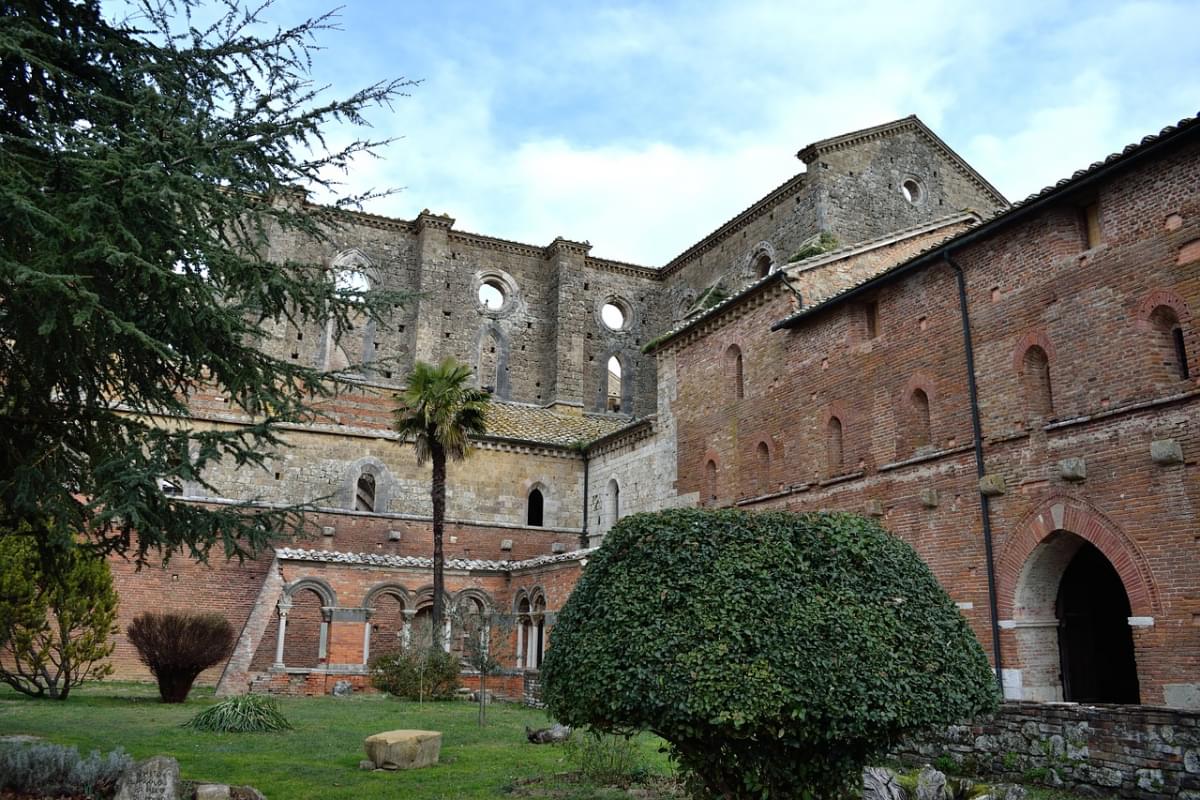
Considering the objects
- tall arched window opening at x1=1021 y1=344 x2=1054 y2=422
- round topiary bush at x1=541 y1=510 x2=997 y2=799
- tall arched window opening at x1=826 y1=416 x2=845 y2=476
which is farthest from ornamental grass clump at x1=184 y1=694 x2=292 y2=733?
tall arched window opening at x1=1021 y1=344 x2=1054 y2=422

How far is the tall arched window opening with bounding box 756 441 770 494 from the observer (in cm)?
1966

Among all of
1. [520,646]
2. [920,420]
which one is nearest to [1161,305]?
[920,420]

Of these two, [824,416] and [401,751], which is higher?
[824,416]

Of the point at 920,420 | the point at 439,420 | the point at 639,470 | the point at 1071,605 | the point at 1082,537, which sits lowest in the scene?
the point at 1071,605

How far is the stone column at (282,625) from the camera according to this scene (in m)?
22.4

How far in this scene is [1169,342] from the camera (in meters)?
12.1

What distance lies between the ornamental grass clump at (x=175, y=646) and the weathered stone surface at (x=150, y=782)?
10702 millimetres

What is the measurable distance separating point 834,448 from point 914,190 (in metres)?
14.2

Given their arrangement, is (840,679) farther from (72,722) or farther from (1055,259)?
(72,722)

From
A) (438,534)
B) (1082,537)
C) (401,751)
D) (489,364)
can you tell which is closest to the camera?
(401,751)

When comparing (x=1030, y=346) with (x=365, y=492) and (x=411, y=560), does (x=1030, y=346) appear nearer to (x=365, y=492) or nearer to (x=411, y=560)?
(x=411, y=560)

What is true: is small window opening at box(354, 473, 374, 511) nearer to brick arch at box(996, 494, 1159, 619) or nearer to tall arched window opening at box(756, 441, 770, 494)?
tall arched window opening at box(756, 441, 770, 494)

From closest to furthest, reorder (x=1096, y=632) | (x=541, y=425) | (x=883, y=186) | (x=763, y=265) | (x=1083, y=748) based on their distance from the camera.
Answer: (x=1083, y=748) < (x=1096, y=632) < (x=883, y=186) < (x=763, y=265) < (x=541, y=425)

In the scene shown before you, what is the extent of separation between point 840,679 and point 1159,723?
456 cm
